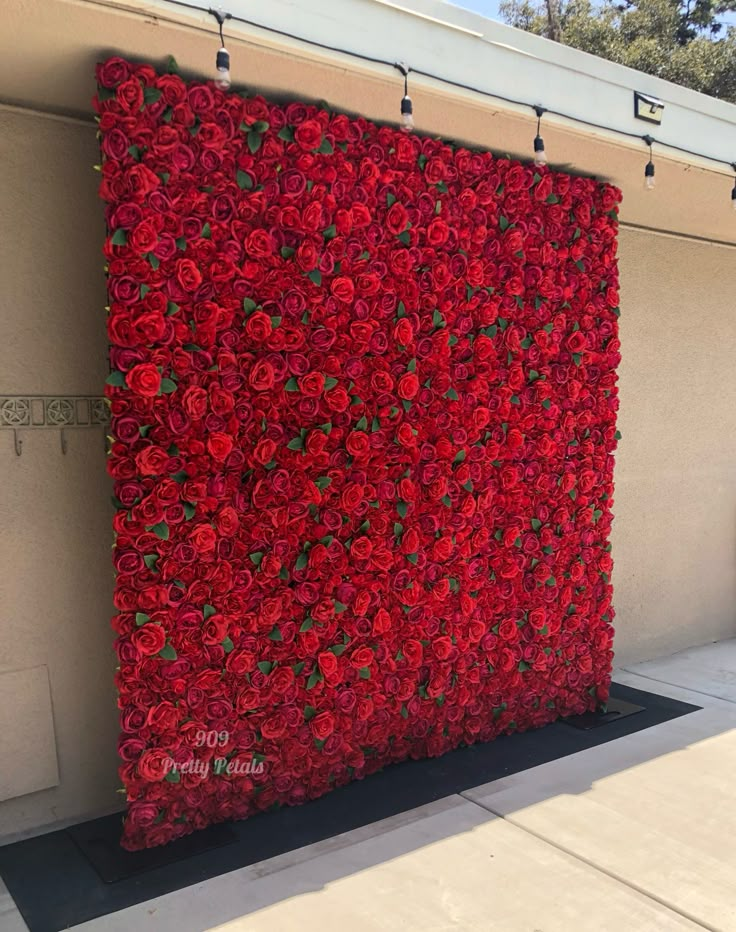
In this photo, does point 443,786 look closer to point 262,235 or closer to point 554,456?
point 554,456

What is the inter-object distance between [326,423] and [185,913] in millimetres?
1780

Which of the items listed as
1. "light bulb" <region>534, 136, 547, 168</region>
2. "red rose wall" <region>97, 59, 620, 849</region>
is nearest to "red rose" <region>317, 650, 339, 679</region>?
"red rose wall" <region>97, 59, 620, 849</region>

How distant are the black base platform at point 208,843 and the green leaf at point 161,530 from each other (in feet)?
3.79

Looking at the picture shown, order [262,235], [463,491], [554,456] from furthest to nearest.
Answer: [554,456], [463,491], [262,235]

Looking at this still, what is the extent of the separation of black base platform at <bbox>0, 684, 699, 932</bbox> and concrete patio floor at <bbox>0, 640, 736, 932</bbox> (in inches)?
2.5

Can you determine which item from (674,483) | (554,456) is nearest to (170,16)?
(554,456)

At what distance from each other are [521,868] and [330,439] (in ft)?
5.65

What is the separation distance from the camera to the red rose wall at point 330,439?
2.90 m

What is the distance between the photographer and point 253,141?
302 centimetres

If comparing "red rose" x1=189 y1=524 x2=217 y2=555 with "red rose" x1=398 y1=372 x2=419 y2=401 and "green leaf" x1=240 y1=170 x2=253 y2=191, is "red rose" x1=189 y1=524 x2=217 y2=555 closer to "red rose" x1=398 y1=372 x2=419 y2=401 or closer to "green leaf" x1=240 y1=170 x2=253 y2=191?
"red rose" x1=398 y1=372 x2=419 y2=401

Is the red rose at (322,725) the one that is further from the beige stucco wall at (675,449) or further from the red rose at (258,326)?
the beige stucco wall at (675,449)

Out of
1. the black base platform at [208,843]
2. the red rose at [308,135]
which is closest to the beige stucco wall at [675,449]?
the black base platform at [208,843]

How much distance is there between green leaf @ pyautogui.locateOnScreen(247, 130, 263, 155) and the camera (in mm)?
3016

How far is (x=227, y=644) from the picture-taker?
3094mm
